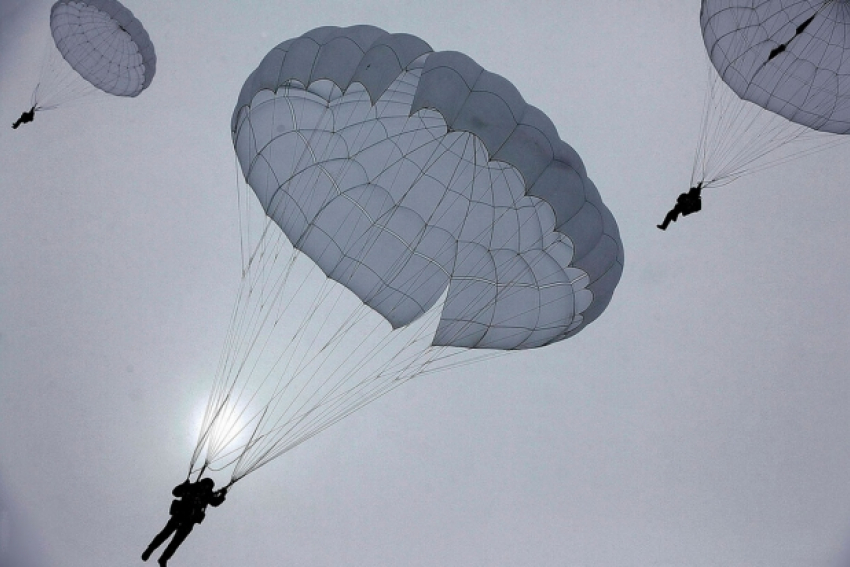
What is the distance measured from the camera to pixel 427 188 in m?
9.87

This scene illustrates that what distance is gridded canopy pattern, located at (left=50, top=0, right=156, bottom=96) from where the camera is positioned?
14.0 m

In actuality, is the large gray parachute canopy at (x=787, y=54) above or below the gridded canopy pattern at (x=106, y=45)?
above

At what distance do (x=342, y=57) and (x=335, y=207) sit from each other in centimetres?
255

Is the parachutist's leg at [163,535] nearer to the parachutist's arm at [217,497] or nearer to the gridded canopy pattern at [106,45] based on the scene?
the parachutist's arm at [217,497]

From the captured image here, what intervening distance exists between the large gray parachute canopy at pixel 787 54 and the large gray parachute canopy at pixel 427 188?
4.32 m

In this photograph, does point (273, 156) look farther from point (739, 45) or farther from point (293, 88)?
point (739, 45)

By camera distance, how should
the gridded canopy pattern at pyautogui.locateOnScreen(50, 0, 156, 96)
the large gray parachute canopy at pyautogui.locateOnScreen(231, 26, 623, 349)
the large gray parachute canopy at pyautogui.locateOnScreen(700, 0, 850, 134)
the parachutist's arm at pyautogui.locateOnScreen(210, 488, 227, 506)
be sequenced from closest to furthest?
the parachutist's arm at pyautogui.locateOnScreen(210, 488, 227, 506), the large gray parachute canopy at pyautogui.locateOnScreen(231, 26, 623, 349), the large gray parachute canopy at pyautogui.locateOnScreen(700, 0, 850, 134), the gridded canopy pattern at pyautogui.locateOnScreen(50, 0, 156, 96)

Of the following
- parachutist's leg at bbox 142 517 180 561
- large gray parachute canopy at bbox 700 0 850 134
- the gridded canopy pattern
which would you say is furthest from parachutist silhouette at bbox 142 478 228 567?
large gray parachute canopy at bbox 700 0 850 134

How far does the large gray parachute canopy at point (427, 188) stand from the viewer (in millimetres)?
8234

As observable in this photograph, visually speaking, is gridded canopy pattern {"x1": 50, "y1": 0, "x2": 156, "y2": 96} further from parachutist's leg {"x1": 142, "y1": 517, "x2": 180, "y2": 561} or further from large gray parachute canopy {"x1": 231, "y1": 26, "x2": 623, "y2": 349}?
parachutist's leg {"x1": 142, "y1": 517, "x2": 180, "y2": 561}

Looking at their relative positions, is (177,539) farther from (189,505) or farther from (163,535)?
(189,505)

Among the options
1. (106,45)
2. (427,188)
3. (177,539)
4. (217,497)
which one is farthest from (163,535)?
(106,45)

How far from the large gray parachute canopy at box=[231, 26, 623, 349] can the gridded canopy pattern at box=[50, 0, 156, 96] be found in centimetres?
587

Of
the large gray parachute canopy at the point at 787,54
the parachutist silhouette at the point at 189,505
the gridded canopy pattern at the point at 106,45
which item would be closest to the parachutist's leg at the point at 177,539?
the parachutist silhouette at the point at 189,505
